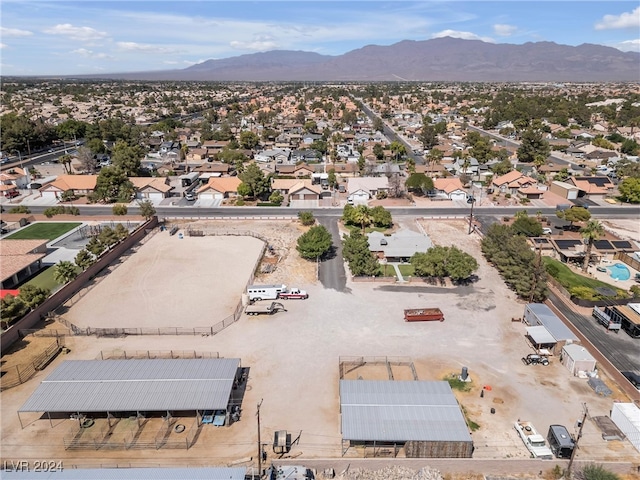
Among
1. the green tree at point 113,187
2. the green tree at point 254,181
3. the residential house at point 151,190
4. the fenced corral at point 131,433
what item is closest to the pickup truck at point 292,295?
the fenced corral at point 131,433

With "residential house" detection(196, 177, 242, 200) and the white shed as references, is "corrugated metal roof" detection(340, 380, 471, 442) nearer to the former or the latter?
the white shed

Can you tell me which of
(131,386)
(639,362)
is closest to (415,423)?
(131,386)

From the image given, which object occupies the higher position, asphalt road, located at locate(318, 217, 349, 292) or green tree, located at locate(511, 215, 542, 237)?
green tree, located at locate(511, 215, 542, 237)

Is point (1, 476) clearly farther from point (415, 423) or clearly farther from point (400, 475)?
point (415, 423)

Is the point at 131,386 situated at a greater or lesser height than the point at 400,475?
greater

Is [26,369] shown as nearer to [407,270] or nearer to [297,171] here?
[407,270]

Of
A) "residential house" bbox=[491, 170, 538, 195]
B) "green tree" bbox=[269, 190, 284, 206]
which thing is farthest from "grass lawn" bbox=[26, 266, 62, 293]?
"residential house" bbox=[491, 170, 538, 195]
